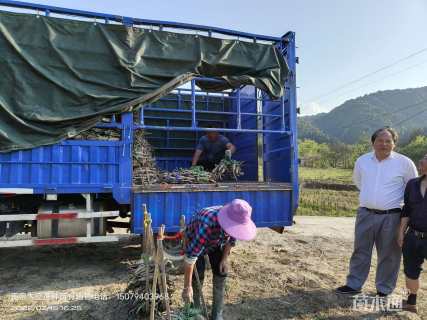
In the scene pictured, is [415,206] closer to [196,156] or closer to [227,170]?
[227,170]

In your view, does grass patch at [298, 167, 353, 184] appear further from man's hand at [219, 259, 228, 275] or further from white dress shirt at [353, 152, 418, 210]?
man's hand at [219, 259, 228, 275]

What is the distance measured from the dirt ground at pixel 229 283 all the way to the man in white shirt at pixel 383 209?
32 centimetres

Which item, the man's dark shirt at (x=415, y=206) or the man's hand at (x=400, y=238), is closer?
the man's dark shirt at (x=415, y=206)

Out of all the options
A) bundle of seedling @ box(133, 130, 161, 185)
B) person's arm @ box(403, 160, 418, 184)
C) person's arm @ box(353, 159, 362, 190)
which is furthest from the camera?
bundle of seedling @ box(133, 130, 161, 185)

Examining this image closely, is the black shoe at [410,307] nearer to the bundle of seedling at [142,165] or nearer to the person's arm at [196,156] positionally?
the bundle of seedling at [142,165]

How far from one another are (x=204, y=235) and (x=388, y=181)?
7.68ft

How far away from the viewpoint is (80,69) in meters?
4.40

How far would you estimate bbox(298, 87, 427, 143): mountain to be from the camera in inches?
3575

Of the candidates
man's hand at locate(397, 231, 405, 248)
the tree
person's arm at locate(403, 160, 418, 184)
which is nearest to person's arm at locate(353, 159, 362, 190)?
person's arm at locate(403, 160, 418, 184)

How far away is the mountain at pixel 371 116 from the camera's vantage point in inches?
3575

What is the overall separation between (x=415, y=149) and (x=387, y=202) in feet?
133

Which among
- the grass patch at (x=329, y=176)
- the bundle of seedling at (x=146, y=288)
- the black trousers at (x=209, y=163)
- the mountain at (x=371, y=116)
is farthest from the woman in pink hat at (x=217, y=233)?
the mountain at (x=371, y=116)

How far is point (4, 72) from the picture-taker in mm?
4152

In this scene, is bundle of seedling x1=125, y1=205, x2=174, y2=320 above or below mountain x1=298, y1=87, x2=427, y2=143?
below
